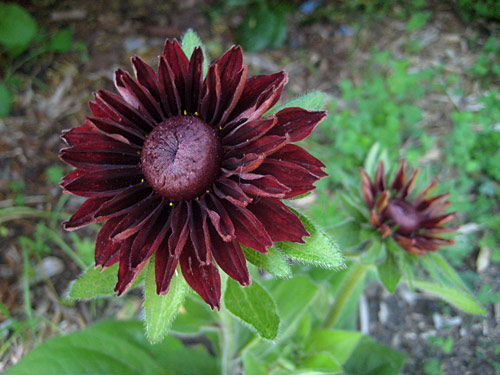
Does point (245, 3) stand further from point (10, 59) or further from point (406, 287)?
point (406, 287)

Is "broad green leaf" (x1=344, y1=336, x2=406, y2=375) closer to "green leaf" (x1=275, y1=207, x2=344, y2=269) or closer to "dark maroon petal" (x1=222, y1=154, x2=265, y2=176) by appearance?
"green leaf" (x1=275, y1=207, x2=344, y2=269)

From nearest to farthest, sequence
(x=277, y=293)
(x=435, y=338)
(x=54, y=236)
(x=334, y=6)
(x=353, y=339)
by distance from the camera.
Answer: (x=353, y=339) < (x=277, y=293) < (x=435, y=338) < (x=54, y=236) < (x=334, y=6)

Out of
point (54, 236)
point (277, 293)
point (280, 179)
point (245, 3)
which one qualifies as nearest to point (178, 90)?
point (280, 179)

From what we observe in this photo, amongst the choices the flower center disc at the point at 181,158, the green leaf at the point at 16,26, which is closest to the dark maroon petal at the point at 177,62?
the flower center disc at the point at 181,158

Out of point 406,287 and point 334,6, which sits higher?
point 334,6

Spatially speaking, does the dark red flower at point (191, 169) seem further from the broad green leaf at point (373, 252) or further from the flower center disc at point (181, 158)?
the broad green leaf at point (373, 252)

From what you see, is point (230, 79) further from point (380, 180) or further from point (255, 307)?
point (380, 180)
